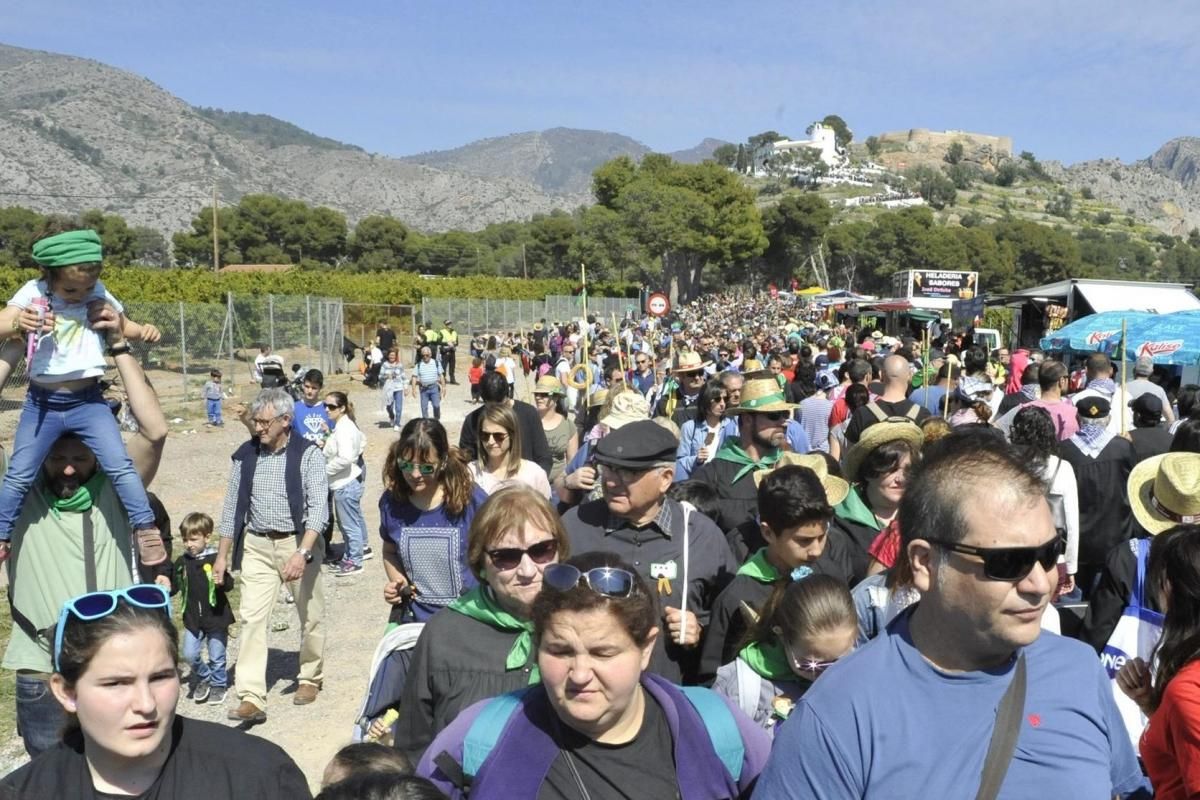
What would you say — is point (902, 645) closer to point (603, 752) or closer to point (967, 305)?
point (603, 752)

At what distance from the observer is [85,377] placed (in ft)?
11.2

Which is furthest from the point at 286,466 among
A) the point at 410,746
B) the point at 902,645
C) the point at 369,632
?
the point at 902,645

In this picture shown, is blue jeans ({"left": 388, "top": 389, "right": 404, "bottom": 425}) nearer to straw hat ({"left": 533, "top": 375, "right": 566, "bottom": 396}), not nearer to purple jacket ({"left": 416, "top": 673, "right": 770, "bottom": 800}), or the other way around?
straw hat ({"left": 533, "top": 375, "right": 566, "bottom": 396})

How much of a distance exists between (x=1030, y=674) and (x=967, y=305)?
84.6ft

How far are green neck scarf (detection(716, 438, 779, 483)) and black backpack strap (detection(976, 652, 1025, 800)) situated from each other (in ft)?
11.2

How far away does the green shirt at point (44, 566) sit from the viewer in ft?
11.3

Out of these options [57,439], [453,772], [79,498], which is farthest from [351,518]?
[453,772]

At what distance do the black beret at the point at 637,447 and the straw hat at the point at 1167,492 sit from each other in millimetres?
1922

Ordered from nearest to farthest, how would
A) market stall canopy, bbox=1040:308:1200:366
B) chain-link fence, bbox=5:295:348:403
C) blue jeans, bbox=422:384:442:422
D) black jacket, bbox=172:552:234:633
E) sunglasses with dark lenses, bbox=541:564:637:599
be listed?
sunglasses with dark lenses, bbox=541:564:637:599, black jacket, bbox=172:552:234:633, market stall canopy, bbox=1040:308:1200:366, blue jeans, bbox=422:384:442:422, chain-link fence, bbox=5:295:348:403

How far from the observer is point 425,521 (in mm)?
4391

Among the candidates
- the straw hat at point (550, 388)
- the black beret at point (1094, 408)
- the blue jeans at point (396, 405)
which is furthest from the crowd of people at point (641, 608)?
the blue jeans at point (396, 405)

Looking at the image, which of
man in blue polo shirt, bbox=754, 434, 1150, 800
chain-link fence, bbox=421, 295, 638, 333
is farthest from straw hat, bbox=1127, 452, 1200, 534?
chain-link fence, bbox=421, 295, 638, 333

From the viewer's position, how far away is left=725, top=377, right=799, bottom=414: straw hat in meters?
5.49

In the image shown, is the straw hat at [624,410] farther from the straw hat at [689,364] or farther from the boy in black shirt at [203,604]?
the straw hat at [689,364]
